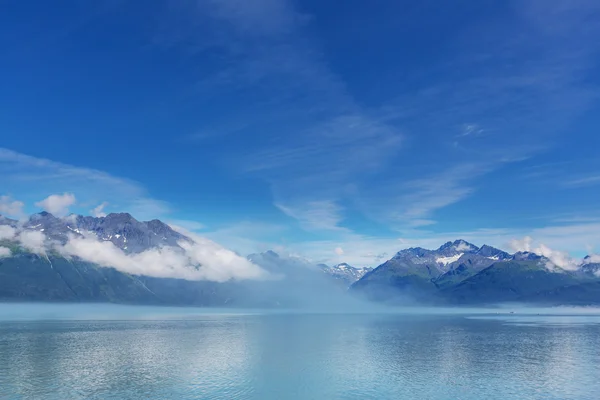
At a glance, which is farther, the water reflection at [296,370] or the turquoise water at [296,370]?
the water reflection at [296,370]

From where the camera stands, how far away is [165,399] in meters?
66.2

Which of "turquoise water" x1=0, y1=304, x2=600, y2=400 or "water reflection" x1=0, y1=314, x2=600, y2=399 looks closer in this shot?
"turquoise water" x1=0, y1=304, x2=600, y2=400

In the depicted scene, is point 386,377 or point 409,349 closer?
point 386,377

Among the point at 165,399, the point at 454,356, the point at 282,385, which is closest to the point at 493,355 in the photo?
the point at 454,356

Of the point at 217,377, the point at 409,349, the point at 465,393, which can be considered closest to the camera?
the point at 465,393

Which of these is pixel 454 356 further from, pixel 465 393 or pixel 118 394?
pixel 118 394

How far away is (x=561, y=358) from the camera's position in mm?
110750

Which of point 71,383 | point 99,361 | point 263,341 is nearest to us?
point 71,383

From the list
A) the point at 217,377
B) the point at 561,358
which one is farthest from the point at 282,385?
the point at 561,358

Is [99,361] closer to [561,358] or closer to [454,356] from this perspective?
[454,356]

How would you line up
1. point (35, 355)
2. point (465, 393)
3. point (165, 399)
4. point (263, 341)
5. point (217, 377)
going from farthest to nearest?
point (263, 341)
point (35, 355)
point (217, 377)
point (465, 393)
point (165, 399)

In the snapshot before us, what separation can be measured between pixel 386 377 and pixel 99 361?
217 ft

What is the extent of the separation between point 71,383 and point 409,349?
90.3 m

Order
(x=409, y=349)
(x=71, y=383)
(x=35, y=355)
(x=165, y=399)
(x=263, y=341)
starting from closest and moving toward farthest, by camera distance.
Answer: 1. (x=165, y=399)
2. (x=71, y=383)
3. (x=35, y=355)
4. (x=409, y=349)
5. (x=263, y=341)
